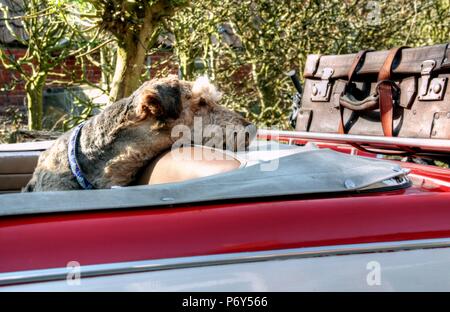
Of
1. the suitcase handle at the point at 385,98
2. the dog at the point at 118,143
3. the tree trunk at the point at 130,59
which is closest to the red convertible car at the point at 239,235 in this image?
the dog at the point at 118,143

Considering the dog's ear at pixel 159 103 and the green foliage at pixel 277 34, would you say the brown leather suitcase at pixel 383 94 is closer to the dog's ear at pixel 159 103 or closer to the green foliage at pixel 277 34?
the dog's ear at pixel 159 103

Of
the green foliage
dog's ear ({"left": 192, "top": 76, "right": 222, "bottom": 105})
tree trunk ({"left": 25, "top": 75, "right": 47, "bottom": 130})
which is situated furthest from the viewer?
the green foliage

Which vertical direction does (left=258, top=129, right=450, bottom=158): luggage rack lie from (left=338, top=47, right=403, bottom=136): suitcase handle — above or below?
below

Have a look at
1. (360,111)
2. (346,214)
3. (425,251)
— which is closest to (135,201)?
(346,214)

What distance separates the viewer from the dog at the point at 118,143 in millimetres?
3051

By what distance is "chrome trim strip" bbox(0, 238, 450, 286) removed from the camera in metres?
1.53

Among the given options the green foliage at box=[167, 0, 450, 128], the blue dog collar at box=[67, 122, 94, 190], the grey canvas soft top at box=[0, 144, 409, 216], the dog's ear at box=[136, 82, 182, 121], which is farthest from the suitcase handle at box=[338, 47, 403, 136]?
the green foliage at box=[167, 0, 450, 128]

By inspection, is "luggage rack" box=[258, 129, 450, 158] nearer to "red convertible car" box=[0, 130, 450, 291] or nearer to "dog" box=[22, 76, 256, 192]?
"dog" box=[22, 76, 256, 192]

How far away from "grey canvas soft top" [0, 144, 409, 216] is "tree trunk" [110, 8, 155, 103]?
3.90 m

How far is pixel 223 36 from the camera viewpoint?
31.9 ft
